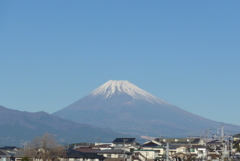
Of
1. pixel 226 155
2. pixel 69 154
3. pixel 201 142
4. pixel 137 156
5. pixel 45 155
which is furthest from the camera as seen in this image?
pixel 201 142

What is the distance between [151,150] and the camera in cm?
6925

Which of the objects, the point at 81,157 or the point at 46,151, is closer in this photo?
the point at 46,151

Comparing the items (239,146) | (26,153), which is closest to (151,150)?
(239,146)

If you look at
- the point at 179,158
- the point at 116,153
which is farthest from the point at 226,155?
the point at 116,153

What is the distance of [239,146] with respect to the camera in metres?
64.5

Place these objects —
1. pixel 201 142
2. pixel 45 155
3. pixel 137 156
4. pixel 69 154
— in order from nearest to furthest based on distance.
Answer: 1. pixel 45 155
2. pixel 69 154
3. pixel 137 156
4. pixel 201 142

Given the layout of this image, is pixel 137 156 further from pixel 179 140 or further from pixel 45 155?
pixel 179 140

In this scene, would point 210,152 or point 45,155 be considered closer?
point 45,155

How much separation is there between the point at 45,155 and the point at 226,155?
20145 mm

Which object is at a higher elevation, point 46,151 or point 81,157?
point 46,151

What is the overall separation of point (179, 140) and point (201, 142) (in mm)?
5326

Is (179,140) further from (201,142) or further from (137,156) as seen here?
(137,156)

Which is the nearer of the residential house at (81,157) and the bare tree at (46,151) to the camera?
the bare tree at (46,151)

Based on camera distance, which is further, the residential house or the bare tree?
the residential house
